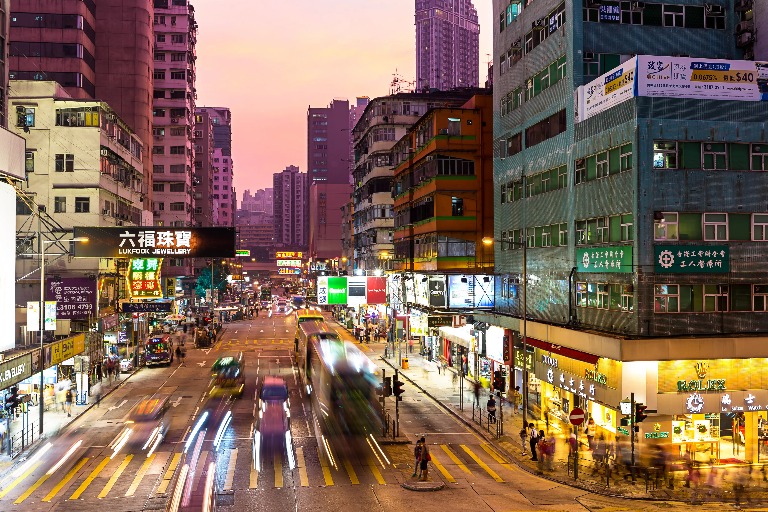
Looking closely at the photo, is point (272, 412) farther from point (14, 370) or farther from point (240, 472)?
point (14, 370)

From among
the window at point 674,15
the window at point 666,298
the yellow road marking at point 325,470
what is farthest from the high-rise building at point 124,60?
the window at point 666,298

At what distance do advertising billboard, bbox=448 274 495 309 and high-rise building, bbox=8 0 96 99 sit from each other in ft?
197

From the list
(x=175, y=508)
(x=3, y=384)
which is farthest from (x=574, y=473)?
(x=3, y=384)

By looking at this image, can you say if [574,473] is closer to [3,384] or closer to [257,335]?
[3,384]

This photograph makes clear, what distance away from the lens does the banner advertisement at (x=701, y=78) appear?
34312mm

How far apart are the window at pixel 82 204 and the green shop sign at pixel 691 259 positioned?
47351 mm

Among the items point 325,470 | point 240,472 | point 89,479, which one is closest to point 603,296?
point 325,470

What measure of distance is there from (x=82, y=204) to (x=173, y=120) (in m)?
66.5

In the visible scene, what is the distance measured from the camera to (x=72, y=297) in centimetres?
4756

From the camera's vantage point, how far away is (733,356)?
112 ft

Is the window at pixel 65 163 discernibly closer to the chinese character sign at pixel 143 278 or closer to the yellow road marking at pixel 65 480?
the chinese character sign at pixel 143 278

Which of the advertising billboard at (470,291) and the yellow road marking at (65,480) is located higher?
the advertising billboard at (470,291)

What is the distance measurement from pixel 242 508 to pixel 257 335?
7997 cm

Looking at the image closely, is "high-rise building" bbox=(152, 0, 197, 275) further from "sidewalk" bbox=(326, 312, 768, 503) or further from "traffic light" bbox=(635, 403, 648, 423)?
"traffic light" bbox=(635, 403, 648, 423)
